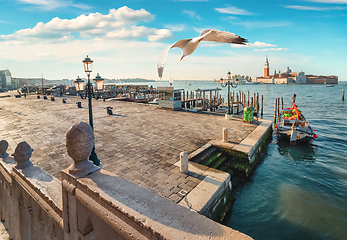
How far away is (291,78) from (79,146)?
606 feet

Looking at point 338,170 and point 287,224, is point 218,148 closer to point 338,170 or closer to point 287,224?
point 287,224

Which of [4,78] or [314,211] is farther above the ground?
[4,78]

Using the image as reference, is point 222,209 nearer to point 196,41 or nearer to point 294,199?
point 294,199

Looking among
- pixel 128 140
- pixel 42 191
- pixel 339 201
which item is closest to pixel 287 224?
pixel 339 201

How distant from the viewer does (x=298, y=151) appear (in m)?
12.7

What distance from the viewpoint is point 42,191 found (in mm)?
3010

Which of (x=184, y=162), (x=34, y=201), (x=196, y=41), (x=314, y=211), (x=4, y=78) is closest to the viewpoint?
(x=196, y=41)

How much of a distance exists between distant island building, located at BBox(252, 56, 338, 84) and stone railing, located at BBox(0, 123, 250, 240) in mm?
178682

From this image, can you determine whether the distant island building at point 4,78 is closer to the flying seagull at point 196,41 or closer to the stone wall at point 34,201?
the stone wall at point 34,201

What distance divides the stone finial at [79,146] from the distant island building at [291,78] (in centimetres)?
17868

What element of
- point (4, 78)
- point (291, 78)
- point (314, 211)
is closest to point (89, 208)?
point (314, 211)

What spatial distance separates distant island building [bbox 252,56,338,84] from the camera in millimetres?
155200

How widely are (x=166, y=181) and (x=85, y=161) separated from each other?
3.96 meters

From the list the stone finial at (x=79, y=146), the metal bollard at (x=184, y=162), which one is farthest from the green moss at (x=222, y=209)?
the stone finial at (x=79, y=146)
